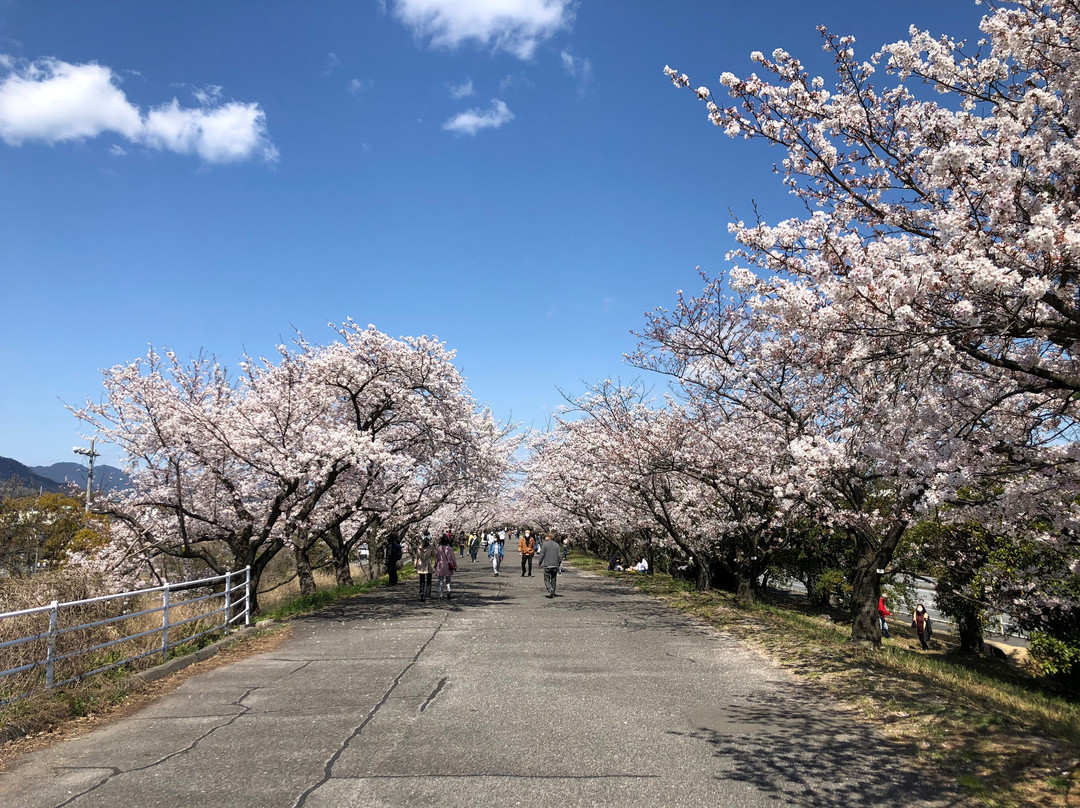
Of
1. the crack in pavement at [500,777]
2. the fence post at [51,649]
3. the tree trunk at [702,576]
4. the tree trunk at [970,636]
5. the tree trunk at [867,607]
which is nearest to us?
the crack in pavement at [500,777]

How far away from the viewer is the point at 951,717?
6777 millimetres

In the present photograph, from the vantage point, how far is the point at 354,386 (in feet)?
57.7

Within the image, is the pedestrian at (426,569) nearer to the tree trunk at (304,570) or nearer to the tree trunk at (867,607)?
the tree trunk at (304,570)

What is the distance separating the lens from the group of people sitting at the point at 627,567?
102ft

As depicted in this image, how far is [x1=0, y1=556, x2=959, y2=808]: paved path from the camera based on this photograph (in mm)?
4996

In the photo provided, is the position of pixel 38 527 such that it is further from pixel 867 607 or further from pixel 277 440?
pixel 867 607

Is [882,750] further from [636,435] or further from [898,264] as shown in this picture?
[636,435]

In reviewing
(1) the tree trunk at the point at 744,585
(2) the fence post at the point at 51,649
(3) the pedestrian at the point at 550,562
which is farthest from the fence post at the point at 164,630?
(1) the tree trunk at the point at 744,585

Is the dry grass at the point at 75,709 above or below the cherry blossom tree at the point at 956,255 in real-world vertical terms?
below

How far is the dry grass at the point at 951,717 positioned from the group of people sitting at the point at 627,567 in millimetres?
18026

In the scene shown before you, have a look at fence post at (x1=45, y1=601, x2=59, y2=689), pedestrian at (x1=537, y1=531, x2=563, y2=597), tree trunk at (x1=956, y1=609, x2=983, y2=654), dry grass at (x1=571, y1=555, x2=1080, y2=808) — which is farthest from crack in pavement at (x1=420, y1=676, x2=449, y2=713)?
tree trunk at (x1=956, y1=609, x2=983, y2=654)

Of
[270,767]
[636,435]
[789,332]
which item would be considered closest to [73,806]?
[270,767]

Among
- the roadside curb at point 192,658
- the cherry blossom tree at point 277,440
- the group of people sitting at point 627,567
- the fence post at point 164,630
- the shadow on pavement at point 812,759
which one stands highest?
the cherry blossom tree at point 277,440

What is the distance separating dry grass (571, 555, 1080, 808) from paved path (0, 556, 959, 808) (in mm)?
417
